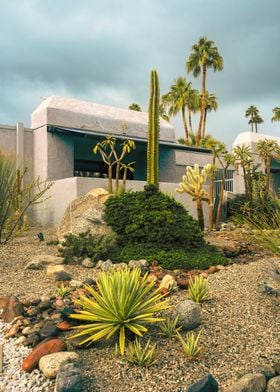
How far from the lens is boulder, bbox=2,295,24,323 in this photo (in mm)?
5367

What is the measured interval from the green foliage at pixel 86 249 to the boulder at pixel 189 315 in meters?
3.31

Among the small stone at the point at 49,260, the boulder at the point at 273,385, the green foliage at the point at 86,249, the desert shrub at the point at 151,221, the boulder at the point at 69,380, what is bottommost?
the boulder at the point at 273,385

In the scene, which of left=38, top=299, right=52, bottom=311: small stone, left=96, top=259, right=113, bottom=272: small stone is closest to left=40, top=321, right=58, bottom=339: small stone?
left=38, top=299, right=52, bottom=311: small stone

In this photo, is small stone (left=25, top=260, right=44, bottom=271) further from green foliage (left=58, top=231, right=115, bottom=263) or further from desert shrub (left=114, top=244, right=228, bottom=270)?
desert shrub (left=114, top=244, right=228, bottom=270)

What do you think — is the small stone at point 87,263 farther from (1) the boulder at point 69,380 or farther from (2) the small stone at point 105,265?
(1) the boulder at point 69,380

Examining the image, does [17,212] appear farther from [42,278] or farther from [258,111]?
[258,111]

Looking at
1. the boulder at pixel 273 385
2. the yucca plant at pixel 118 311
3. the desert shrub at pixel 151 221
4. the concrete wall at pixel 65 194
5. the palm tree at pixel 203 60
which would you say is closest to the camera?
the boulder at pixel 273 385

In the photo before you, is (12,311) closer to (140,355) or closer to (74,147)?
(140,355)

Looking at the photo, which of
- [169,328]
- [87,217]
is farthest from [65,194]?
[169,328]

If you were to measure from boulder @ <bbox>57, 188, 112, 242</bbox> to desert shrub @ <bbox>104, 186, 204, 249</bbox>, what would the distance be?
0.22m

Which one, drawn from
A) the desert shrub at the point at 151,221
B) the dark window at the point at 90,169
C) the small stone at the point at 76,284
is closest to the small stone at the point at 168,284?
the small stone at the point at 76,284

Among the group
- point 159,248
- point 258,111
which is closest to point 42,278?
point 159,248

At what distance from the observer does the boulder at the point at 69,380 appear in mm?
3636

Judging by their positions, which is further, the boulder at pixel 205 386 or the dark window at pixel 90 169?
the dark window at pixel 90 169
